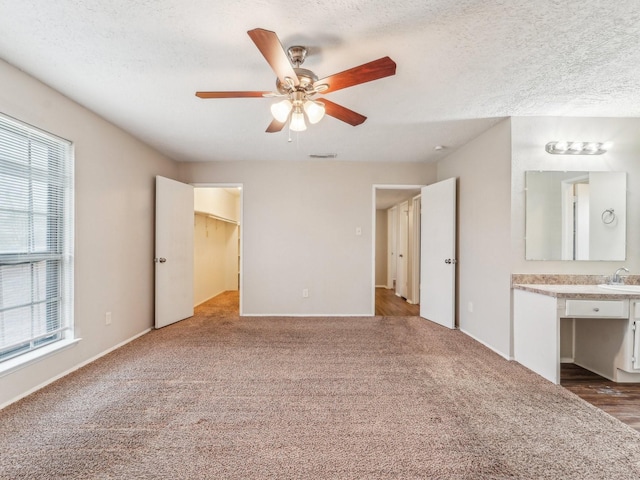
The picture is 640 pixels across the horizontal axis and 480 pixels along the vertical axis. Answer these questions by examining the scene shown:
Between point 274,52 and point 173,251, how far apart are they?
11.0 feet

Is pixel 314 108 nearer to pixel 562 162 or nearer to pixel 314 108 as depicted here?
→ pixel 314 108

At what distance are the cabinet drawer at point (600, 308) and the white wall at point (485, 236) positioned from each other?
542mm

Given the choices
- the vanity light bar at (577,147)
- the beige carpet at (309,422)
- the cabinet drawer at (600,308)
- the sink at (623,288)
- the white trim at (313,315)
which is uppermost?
the vanity light bar at (577,147)

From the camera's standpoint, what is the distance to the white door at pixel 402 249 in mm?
6281

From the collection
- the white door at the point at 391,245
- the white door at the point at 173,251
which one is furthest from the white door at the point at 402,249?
the white door at the point at 173,251

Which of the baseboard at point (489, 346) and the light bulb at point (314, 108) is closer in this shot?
the light bulb at point (314, 108)

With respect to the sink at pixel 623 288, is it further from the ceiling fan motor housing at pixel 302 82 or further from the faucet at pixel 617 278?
the ceiling fan motor housing at pixel 302 82

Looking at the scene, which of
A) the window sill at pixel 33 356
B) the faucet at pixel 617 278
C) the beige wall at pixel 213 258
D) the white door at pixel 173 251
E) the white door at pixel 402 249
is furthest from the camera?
the white door at pixel 402 249

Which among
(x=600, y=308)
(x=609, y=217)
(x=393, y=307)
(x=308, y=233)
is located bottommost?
(x=393, y=307)

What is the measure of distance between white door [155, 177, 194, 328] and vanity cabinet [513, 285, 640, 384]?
13.5 ft

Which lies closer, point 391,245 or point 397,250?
point 397,250

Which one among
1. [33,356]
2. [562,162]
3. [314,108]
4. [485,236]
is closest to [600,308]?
[485,236]

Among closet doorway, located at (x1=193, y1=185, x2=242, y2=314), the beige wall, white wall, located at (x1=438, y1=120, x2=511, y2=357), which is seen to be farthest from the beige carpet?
Result: the beige wall

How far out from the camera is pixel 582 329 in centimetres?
292
